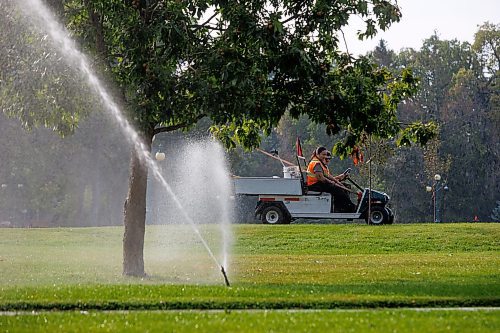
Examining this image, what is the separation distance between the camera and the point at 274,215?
3884 centimetres

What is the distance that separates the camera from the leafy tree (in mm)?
16875

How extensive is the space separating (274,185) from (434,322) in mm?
27426

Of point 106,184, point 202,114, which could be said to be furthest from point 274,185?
point 106,184

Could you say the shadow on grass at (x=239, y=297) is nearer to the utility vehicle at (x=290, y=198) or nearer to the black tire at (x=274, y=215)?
the utility vehicle at (x=290, y=198)

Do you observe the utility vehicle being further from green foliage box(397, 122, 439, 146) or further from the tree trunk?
the tree trunk

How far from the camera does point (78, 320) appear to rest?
1103cm

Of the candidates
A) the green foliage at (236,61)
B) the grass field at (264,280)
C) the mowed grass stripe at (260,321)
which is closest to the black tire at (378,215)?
the grass field at (264,280)

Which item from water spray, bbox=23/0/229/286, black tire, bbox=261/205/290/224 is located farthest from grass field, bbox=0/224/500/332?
black tire, bbox=261/205/290/224

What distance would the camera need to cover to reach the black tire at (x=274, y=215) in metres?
38.5

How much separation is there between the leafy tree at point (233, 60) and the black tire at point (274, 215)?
19525 millimetres

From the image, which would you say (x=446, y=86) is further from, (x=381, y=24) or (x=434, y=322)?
(x=434, y=322)

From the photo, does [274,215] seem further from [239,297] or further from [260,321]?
[260,321]

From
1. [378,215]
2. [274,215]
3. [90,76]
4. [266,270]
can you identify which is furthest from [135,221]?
[274,215]

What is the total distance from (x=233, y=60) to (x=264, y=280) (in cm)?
408
